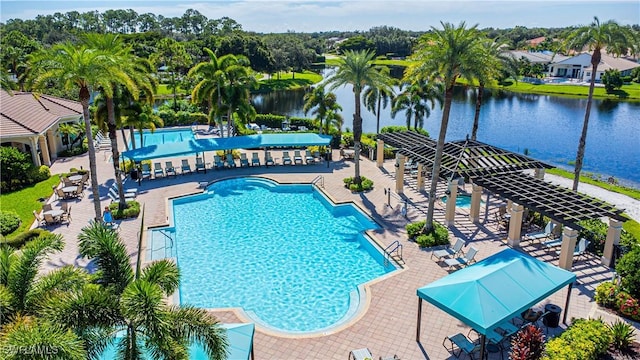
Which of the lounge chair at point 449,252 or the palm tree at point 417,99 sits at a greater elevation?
the palm tree at point 417,99

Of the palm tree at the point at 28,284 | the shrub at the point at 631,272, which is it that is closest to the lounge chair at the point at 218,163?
the palm tree at the point at 28,284

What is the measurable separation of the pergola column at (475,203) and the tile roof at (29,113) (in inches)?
935

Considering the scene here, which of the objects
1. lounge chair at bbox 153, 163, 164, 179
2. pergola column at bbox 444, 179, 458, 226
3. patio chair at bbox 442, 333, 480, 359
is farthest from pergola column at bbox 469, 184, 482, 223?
lounge chair at bbox 153, 163, 164, 179

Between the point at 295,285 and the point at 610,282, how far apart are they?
10790mm

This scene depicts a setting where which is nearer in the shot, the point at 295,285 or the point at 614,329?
the point at 614,329

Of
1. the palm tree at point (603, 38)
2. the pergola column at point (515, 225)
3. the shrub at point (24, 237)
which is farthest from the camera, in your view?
the palm tree at point (603, 38)

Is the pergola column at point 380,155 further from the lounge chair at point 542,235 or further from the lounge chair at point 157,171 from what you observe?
the lounge chair at point 157,171

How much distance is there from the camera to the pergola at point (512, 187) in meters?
16.4

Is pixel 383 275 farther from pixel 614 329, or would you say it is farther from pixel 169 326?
pixel 169 326

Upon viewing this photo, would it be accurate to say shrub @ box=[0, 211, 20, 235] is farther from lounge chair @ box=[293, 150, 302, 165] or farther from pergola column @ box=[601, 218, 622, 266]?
pergola column @ box=[601, 218, 622, 266]

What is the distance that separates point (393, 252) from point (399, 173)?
7.46 metres

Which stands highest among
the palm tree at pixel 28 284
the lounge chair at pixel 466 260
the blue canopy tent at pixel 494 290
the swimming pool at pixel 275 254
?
the palm tree at pixel 28 284

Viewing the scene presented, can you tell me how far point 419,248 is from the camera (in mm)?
18672

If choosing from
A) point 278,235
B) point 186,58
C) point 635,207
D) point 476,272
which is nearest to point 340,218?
point 278,235
